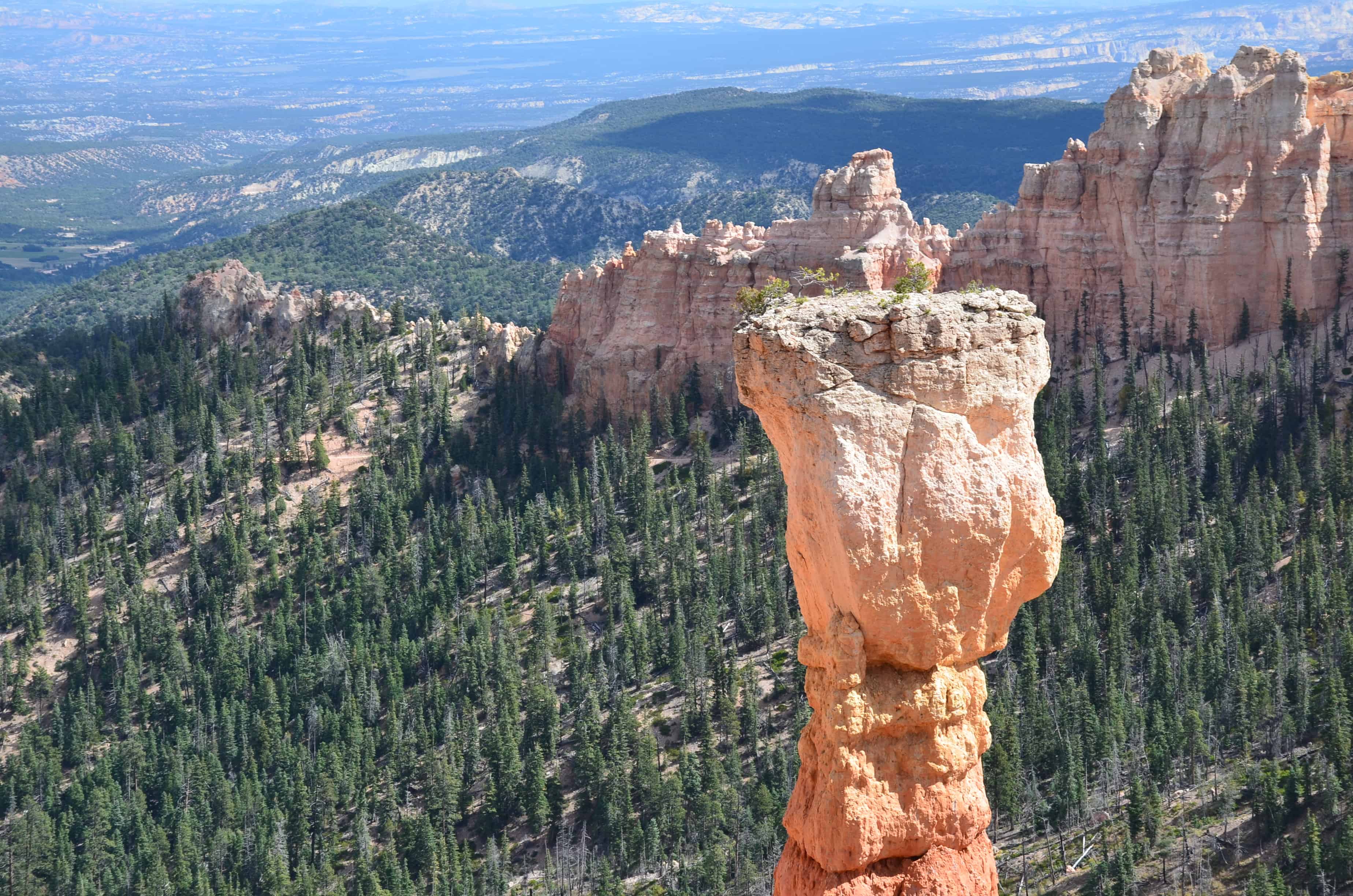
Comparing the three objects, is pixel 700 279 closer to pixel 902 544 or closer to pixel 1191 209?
pixel 1191 209

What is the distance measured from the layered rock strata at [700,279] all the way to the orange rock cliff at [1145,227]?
188 millimetres

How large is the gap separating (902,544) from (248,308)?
14221 cm

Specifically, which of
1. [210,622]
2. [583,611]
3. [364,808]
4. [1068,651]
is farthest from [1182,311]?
[210,622]

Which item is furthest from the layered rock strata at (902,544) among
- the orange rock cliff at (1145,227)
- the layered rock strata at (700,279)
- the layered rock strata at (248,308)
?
the layered rock strata at (248,308)

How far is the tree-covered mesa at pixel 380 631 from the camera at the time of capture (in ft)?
354

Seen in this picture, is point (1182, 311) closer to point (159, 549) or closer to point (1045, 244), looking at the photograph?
point (1045, 244)

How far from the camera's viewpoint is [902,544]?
3300cm

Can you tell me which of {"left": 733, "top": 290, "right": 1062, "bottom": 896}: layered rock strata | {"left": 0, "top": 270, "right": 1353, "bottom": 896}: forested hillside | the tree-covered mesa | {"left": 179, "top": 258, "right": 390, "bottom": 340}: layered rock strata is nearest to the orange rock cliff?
{"left": 0, "top": 270, "right": 1353, "bottom": 896}: forested hillside

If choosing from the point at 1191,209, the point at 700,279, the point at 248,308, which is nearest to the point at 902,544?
the point at 1191,209

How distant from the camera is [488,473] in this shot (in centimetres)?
14638

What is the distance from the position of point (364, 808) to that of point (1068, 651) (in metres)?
40.9

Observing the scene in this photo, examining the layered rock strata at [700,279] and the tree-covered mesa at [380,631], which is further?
the layered rock strata at [700,279]

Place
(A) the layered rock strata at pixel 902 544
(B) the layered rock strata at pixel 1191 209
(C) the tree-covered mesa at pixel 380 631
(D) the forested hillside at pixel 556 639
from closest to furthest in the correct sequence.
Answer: (A) the layered rock strata at pixel 902 544, (D) the forested hillside at pixel 556 639, (C) the tree-covered mesa at pixel 380 631, (B) the layered rock strata at pixel 1191 209

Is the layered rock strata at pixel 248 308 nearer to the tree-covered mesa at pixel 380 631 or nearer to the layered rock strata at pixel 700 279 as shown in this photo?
the tree-covered mesa at pixel 380 631
